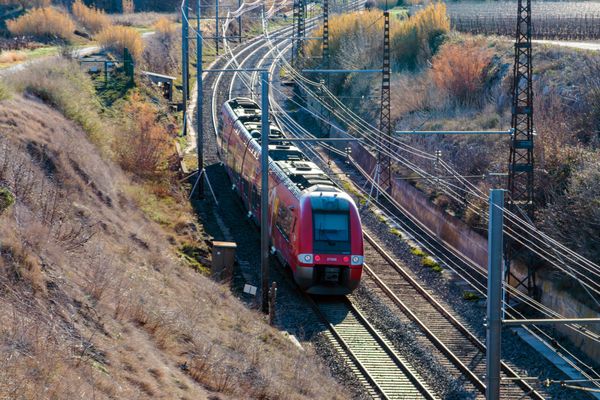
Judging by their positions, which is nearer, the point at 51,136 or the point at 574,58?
the point at 51,136

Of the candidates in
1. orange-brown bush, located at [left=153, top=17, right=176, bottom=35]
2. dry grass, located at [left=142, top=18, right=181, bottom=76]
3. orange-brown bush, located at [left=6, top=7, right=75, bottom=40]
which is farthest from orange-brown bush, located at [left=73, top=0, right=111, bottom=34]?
orange-brown bush, located at [left=6, top=7, right=75, bottom=40]

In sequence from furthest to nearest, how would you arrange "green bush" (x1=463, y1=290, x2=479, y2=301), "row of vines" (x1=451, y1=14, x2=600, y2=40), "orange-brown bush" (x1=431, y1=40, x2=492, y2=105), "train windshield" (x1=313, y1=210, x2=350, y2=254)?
1. "row of vines" (x1=451, y1=14, x2=600, y2=40)
2. "orange-brown bush" (x1=431, y1=40, x2=492, y2=105)
3. "green bush" (x1=463, y1=290, x2=479, y2=301)
4. "train windshield" (x1=313, y1=210, x2=350, y2=254)

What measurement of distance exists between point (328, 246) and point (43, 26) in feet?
141

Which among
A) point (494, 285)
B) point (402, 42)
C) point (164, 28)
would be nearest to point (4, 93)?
point (494, 285)

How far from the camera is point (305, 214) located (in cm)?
2239

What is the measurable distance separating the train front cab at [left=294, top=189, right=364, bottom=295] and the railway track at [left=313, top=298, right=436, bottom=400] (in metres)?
0.65

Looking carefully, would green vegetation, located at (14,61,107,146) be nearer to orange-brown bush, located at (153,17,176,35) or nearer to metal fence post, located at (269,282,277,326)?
metal fence post, located at (269,282,277,326)

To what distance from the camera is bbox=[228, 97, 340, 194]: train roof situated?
2389 centimetres

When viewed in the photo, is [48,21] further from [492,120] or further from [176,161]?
[492,120]

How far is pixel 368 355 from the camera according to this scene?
1961 centimetres

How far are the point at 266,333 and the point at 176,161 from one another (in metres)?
18.4

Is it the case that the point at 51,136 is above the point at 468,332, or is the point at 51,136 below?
above

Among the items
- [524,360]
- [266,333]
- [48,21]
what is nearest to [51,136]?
[266,333]

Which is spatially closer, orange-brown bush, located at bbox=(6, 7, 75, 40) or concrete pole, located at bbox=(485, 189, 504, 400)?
concrete pole, located at bbox=(485, 189, 504, 400)
